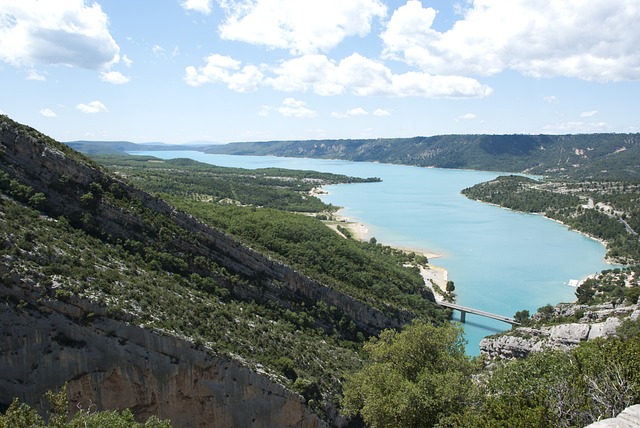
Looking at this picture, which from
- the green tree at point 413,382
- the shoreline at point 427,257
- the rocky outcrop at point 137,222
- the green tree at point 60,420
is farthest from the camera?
the shoreline at point 427,257

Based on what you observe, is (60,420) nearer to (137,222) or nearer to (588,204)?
(137,222)

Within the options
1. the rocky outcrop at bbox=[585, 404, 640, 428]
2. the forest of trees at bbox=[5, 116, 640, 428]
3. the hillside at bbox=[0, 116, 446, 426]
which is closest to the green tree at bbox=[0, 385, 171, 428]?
the forest of trees at bbox=[5, 116, 640, 428]

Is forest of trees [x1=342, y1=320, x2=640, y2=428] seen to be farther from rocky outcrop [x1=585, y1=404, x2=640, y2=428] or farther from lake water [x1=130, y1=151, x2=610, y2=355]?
lake water [x1=130, y1=151, x2=610, y2=355]

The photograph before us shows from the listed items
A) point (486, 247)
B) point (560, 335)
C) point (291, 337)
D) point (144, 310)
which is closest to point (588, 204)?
point (486, 247)

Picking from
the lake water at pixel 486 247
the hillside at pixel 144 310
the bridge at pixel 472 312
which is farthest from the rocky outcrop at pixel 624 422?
the bridge at pixel 472 312

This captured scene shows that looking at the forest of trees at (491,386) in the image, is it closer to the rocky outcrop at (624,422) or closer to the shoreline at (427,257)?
the rocky outcrop at (624,422)

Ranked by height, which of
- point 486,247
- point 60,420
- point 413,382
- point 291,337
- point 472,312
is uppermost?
point 60,420

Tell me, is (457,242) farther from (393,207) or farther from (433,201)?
(433,201)
